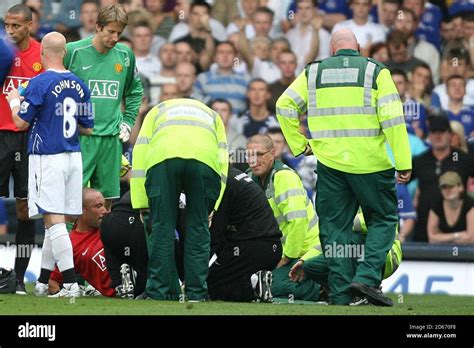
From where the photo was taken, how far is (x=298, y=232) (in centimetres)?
1232

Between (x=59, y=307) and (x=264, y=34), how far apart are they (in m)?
6.97

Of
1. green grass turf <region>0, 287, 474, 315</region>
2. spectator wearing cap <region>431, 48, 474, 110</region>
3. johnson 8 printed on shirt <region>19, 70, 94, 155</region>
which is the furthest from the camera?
spectator wearing cap <region>431, 48, 474, 110</region>

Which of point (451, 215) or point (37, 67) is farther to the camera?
point (451, 215)

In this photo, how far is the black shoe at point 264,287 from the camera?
11.7 m

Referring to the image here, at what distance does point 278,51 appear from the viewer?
1616cm

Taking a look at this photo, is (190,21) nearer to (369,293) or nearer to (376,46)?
(376,46)

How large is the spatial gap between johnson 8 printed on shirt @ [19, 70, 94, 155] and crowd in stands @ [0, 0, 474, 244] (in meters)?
4.64

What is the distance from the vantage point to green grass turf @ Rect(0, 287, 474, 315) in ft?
31.3

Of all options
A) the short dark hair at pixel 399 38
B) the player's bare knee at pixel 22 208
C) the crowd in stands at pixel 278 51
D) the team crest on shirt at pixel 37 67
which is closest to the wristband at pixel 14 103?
the team crest on shirt at pixel 37 67

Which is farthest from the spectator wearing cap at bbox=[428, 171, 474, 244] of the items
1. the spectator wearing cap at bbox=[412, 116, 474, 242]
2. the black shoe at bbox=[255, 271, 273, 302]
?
the black shoe at bbox=[255, 271, 273, 302]

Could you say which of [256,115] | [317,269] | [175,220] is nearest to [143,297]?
[175,220]

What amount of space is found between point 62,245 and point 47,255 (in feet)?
1.59

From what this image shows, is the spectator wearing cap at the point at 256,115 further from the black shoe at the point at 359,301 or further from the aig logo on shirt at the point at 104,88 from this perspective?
the black shoe at the point at 359,301

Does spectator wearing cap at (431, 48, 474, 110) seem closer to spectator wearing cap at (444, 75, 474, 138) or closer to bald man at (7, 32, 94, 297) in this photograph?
spectator wearing cap at (444, 75, 474, 138)
